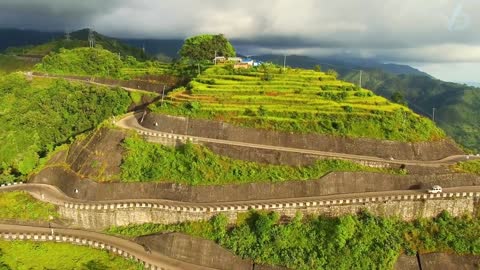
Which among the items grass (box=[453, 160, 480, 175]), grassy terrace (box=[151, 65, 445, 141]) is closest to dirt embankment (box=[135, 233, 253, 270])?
grassy terrace (box=[151, 65, 445, 141])

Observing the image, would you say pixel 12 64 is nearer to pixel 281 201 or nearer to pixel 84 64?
pixel 84 64

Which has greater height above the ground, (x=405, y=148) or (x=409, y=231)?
(x=405, y=148)

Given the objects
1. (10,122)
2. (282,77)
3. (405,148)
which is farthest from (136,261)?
(10,122)

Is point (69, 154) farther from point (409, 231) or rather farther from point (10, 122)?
point (409, 231)

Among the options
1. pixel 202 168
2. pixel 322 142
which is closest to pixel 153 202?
pixel 202 168

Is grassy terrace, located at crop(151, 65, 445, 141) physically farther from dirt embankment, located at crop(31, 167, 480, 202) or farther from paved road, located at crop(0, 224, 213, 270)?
paved road, located at crop(0, 224, 213, 270)

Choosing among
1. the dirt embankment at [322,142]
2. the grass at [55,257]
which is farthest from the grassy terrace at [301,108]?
the grass at [55,257]
